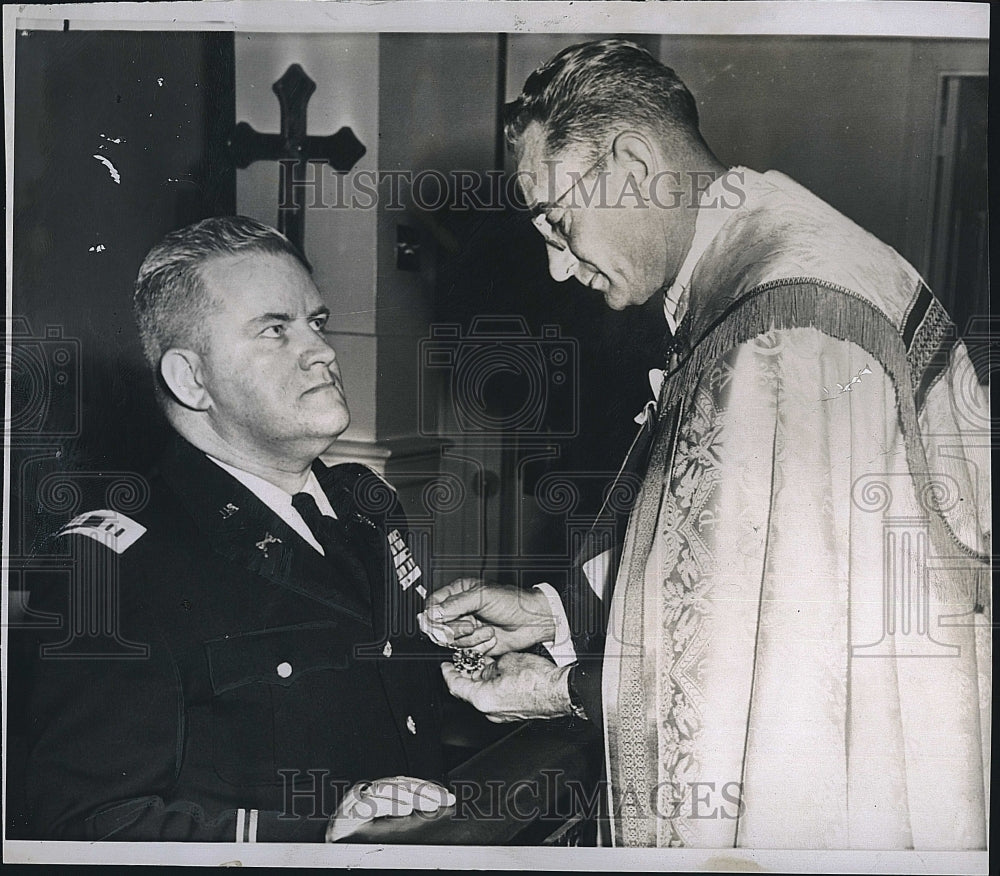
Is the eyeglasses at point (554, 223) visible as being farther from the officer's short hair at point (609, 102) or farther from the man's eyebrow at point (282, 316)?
the man's eyebrow at point (282, 316)

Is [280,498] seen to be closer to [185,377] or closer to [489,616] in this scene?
[185,377]

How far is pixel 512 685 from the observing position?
1.21m

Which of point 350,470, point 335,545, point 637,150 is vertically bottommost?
point 335,545

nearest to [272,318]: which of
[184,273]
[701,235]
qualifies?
[184,273]

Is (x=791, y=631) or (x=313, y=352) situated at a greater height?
(x=313, y=352)

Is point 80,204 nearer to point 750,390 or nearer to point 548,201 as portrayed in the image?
point 548,201

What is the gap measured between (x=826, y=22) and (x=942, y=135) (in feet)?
0.77

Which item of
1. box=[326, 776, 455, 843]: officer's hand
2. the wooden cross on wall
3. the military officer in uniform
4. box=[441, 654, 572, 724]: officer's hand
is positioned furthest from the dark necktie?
the wooden cross on wall

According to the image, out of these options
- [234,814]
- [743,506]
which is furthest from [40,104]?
[743,506]

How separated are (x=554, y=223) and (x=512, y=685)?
667mm

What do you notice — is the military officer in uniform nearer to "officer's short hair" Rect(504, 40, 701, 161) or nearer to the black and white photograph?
the black and white photograph

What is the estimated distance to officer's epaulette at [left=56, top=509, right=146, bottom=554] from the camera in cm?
120
